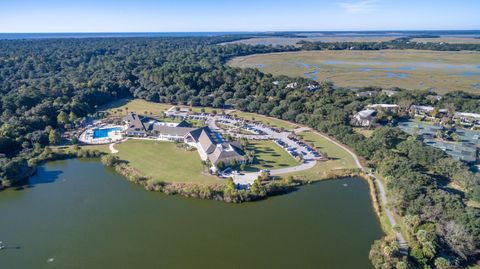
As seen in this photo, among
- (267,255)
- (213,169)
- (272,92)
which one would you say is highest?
(272,92)

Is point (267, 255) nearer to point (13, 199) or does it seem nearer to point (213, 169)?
point (213, 169)

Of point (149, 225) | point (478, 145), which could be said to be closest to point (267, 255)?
point (149, 225)

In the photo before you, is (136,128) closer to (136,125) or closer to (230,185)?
(136,125)

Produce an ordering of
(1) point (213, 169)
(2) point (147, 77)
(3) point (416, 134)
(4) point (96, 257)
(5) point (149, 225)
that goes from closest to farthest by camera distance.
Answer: (4) point (96, 257) → (5) point (149, 225) → (1) point (213, 169) → (3) point (416, 134) → (2) point (147, 77)

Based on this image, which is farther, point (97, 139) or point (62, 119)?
point (62, 119)

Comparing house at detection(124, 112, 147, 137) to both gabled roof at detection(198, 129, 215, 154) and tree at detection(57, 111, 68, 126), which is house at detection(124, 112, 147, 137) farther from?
tree at detection(57, 111, 68, 126)

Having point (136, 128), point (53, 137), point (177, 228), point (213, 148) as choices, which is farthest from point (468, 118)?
point (53, 137)
